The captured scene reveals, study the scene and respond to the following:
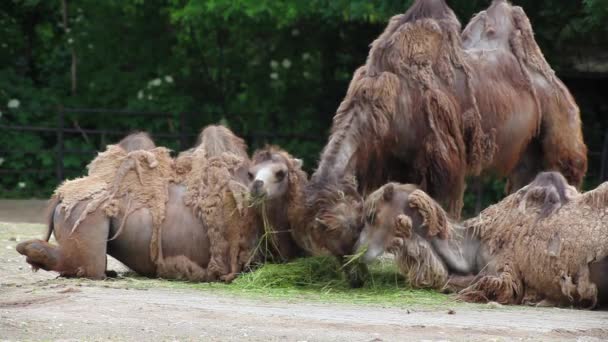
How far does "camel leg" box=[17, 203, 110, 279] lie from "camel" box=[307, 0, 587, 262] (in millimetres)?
1410

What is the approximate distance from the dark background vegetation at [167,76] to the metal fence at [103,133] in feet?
0.16

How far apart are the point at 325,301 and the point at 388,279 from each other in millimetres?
851

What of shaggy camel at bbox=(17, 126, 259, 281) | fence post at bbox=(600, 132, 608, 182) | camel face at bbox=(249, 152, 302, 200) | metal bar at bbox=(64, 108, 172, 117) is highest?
metal bar at bbox=(64, 108, 172, 117)

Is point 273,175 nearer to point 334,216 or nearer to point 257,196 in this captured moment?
point 257,196

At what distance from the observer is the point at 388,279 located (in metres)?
7.83

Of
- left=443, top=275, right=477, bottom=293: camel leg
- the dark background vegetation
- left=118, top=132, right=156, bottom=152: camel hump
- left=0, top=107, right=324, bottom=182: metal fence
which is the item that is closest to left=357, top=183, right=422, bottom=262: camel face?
left=443, top=275, right=477, bottom=293: camel leg

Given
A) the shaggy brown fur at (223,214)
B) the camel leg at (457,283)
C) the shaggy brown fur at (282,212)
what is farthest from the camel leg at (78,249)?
the camel leg at (457,283)

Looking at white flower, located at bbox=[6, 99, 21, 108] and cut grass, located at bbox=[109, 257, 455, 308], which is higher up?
white flower, located at bbox=[6, 99, 21, 108]

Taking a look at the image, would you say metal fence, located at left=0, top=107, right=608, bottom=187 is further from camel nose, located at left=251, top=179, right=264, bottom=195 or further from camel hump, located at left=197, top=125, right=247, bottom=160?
camel nose, located at left=251, top=179, right=264, bottom=195

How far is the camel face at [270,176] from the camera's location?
306 inches

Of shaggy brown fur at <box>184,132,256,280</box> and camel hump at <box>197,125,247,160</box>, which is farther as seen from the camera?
camel hump at <box>197,125,247,160</box>

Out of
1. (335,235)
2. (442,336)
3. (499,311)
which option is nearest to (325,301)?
(335,235)

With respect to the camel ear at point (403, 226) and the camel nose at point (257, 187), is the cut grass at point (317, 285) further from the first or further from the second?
the camel nose at point (257, 187)

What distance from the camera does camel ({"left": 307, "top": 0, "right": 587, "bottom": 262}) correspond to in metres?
8.06
